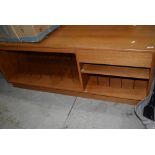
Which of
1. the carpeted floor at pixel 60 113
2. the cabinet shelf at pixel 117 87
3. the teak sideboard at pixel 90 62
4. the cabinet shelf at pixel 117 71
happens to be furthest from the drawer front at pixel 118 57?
the carpeted floor at pixel 60 113

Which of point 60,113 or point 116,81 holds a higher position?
point 116,81

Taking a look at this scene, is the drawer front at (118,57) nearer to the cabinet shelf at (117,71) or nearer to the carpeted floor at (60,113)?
the cabinet shelf at (117,71)

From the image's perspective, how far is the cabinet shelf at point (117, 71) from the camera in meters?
1.22

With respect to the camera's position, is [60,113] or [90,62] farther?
[60,113]

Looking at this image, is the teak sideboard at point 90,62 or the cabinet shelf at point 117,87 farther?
the cabinet shelf at point 117,87

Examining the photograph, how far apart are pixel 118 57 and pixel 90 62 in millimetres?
214

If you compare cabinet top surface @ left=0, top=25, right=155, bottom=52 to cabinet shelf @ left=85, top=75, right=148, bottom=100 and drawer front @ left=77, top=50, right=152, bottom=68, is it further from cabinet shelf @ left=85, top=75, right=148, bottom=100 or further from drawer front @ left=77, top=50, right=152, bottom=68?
cabinet shelf @ left=85, top=75, right=148, bottom=100

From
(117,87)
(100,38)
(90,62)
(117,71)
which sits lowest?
(117,87)

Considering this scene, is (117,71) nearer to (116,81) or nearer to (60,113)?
(116,81)

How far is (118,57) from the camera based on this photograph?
1141 millimetres

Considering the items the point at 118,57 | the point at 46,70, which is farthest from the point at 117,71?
the point at 46,70

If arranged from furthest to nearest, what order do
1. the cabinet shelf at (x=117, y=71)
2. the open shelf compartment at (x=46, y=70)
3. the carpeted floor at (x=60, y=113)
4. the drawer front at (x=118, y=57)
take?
the open shelf compartment at (x=46, y=70) < the carpeted floor at (x=60, y=113) < the cabinet shelf at (x=117, y=71) < the drawer front at (x=118, y=57)

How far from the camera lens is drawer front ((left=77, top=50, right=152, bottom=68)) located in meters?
1.07

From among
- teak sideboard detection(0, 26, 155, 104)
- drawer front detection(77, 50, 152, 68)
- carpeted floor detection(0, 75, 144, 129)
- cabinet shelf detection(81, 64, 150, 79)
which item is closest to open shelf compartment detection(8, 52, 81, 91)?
teak sideboard detection(0, 26, 155, 104)
